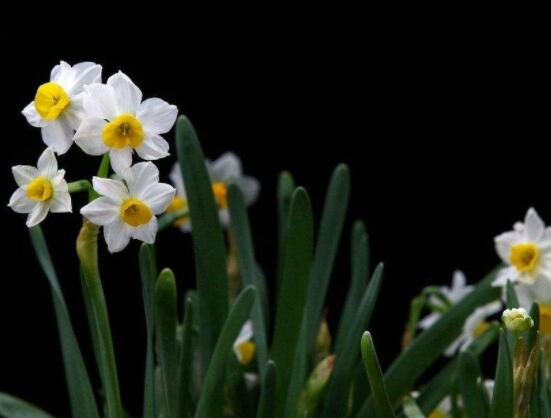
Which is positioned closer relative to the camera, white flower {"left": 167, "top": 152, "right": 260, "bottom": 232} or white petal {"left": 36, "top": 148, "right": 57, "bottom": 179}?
white petal {"left": 36, "top": 148, "right": 57, "bottom": 179}

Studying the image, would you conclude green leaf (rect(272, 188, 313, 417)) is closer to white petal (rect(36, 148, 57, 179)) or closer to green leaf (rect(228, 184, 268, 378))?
green leaf (rect(228, 184, 268, 378))

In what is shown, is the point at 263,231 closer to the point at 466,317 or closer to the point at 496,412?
the point at 466,317

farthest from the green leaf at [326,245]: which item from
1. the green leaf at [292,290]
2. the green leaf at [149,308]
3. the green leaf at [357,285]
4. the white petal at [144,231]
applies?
the white petal at [144,231]

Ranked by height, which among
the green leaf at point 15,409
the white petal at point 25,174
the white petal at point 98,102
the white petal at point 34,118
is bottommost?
the green leaf at point 15,409

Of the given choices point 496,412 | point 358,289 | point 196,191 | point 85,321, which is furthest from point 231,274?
point 85,321

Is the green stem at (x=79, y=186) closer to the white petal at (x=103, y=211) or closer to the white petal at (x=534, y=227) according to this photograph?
the white petal at (x=103, y=211)

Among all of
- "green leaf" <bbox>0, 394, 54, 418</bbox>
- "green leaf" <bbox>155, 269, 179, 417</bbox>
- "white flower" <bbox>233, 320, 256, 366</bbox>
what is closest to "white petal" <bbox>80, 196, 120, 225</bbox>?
"green leaf" <bbox>155, 269, 179, 417</bbox>

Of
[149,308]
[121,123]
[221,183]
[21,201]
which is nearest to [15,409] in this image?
[149,308]
